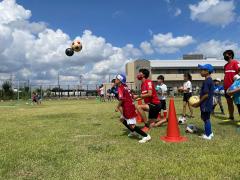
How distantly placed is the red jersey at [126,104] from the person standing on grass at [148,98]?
1591 mm

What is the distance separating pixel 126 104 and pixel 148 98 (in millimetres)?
2023

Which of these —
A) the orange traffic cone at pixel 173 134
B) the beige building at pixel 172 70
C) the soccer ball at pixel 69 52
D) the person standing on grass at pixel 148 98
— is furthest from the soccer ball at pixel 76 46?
the beige building at pixel 172 70

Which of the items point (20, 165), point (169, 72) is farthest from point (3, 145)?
point (169, 72)

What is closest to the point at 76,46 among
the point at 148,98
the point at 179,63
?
the point at 148,98

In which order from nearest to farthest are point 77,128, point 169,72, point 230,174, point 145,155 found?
point 230,174, point 145,155, point 77,128, point 169,72

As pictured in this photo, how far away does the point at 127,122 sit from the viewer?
29.0 feet

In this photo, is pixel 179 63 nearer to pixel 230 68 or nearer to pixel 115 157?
pixel 230 68

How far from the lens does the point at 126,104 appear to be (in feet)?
29.3

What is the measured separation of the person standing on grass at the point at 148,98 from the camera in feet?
34.7

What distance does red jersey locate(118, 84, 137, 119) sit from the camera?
349 inches

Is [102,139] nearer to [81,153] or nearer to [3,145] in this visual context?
[81,153]

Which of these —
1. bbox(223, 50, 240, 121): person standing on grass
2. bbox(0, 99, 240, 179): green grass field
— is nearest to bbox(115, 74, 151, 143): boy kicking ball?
bbox(0, 99, 240, 179): green grass field

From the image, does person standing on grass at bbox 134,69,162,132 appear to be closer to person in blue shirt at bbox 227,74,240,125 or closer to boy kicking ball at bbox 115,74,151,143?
boy kicking ball at bbox 115,74,151,143

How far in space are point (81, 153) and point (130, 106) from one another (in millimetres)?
2196
